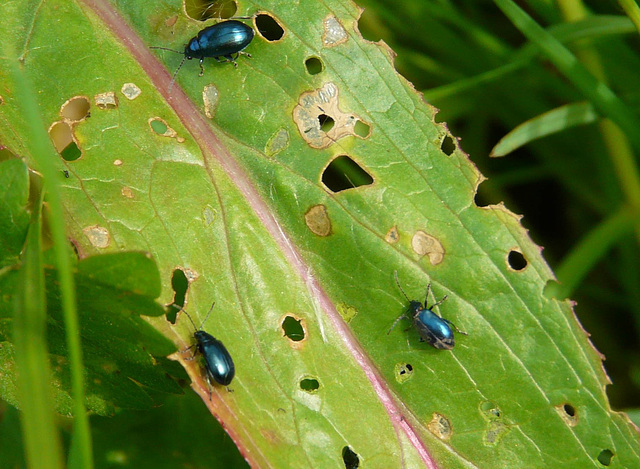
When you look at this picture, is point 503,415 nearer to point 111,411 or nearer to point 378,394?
point 378,394

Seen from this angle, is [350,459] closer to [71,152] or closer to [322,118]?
[322,118]

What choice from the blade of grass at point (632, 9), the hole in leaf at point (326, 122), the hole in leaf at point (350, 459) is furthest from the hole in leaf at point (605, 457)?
the blade of grass at point (632, 9)

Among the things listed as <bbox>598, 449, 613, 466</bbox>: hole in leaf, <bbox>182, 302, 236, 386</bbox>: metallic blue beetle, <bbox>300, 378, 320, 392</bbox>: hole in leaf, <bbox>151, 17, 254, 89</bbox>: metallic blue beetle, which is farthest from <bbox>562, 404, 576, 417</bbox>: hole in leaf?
<bbox>151, 17, 254, 89</bbox>: metallic blue beetle

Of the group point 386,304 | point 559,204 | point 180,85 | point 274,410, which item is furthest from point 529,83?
point 274,410

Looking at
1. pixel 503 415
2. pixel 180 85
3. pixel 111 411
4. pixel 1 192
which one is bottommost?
pixel 503 415

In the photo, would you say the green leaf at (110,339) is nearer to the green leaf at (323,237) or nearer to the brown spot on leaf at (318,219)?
the green leaf at (323,237)

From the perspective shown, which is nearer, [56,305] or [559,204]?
[56,305]
